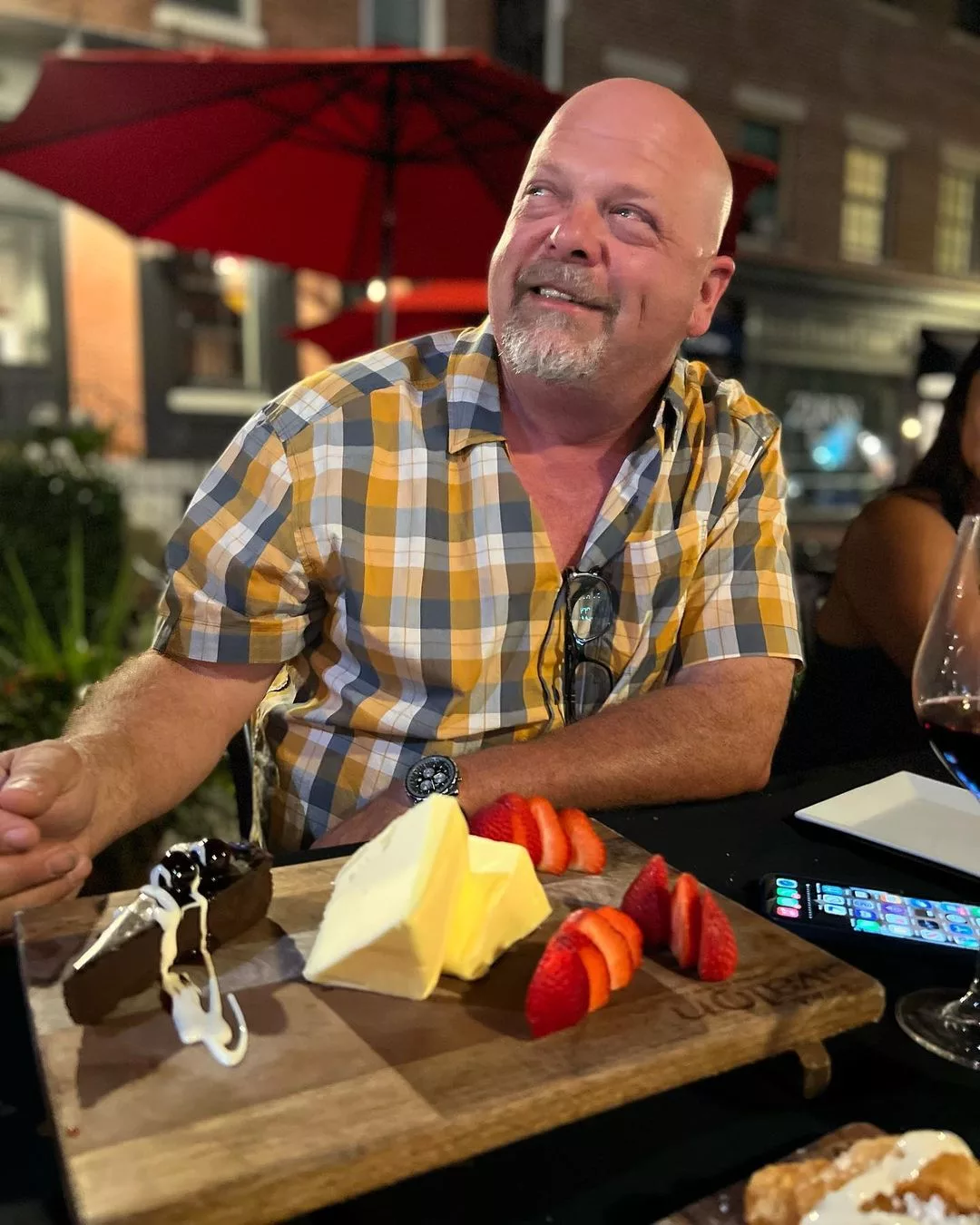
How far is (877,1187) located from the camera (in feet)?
2.20

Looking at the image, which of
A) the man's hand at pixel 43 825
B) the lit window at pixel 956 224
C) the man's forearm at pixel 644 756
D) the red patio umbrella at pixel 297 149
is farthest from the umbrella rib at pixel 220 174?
the lit window at pixel 956 224

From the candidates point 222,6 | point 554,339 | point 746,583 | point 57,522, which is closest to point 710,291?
point 554,339

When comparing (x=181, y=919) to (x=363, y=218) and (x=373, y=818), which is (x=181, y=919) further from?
(x=363, y=218)

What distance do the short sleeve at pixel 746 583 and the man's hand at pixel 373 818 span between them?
58 centimetres

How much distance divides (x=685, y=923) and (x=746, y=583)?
0.92 meters

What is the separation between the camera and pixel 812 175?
11.9m

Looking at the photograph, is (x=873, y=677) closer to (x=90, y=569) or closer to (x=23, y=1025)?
(x=23, y=1025)

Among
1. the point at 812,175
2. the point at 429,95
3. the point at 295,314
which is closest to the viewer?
the point at 429,95

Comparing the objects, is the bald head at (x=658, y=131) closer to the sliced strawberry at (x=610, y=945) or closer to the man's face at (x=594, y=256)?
the man's face at (x=594, y=256)

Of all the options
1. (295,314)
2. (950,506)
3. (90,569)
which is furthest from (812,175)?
(950,506)

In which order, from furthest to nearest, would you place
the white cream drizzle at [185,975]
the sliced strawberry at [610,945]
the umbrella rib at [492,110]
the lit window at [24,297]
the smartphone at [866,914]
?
1. the lit window at [24,297]
2. the umbrella rib at [492,110]
3. the smartphone at [866,914]
4. the sliced strawberry at [610,945]
5. the white cream drizzle at [185,975]

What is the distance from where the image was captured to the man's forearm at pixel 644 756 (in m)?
1.48

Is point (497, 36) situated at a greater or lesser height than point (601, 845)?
greater

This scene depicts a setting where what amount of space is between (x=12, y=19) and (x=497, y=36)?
4.63 meters
